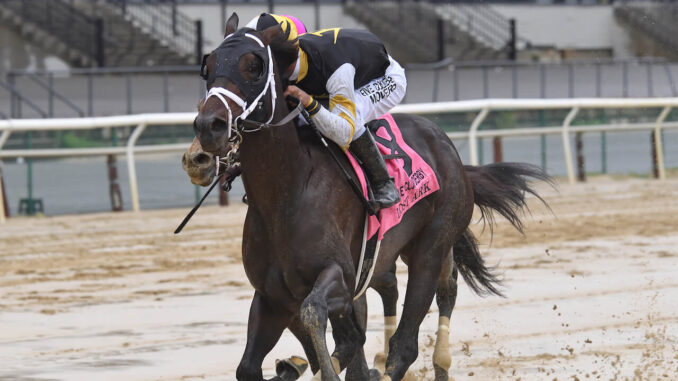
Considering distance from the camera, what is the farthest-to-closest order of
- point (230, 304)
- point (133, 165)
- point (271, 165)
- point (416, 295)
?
1. point (133, 165)
2. point (230, 304)
3. point (416, 295)
4. point (271, 165)

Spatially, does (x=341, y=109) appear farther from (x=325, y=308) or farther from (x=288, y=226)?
(x=325, y=308)

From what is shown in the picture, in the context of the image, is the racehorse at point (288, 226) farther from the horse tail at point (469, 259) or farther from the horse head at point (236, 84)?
the horse tail at point (469, 259)

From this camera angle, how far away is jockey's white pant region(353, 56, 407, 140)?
4.35 m

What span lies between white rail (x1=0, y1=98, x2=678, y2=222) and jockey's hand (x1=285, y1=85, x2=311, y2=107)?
708 cm

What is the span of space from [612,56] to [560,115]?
15.0 meters

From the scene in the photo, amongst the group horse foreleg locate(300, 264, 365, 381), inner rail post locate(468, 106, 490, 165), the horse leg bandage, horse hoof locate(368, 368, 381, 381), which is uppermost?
horse foreleg locate(300, 264, 365, 381)

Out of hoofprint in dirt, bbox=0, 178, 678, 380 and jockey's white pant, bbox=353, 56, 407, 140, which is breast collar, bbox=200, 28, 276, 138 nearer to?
jockey's white pant, bbox=353, 56, 407, 140

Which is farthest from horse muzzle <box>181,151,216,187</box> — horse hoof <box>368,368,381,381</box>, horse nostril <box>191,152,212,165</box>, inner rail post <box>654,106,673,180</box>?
inner rail post <box>654,106,673,180</box>

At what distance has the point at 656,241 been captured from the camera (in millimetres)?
9242

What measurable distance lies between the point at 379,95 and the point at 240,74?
3.08 feet

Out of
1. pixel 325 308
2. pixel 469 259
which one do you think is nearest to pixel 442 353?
pixel 469 259

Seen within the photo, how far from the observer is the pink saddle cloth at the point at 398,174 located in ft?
14.2

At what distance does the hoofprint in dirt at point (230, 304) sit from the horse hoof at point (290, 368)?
2.80 ft

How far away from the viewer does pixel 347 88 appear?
13.6 feet
